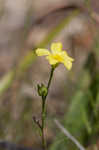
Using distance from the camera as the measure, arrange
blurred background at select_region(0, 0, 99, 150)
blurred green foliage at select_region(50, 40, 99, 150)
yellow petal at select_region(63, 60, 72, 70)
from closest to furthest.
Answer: yellow petal at select_region(63, 60, 72, 70) < blurred green foliage at select_region(50, 40, 99, 150) < blurred background at select_region(0, 0, 99, 150)

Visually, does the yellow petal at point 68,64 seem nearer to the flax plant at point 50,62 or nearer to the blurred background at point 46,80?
the flax plant at point 50,62

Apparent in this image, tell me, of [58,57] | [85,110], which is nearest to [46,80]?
[85,110]

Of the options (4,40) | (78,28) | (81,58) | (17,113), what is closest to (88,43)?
(78,28)

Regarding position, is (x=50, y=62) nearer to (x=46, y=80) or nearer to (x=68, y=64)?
(x=68, y=64)

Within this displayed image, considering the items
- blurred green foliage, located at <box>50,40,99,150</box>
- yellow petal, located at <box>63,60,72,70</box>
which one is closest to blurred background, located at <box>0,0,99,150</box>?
blurred green foliage, located at <box>50,40,99,150</box>

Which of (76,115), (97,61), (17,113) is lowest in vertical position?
(17,113)

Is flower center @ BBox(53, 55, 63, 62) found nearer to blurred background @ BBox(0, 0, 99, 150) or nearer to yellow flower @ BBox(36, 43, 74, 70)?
yellow flower @ BBox(36, 43, 74, 70)

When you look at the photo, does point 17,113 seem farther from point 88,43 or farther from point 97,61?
point 88,43

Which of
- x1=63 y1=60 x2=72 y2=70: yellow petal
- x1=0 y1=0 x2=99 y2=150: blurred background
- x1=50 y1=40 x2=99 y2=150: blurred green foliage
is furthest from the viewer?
x1=0 y1=0 x2=99 y2=150: blurred background
